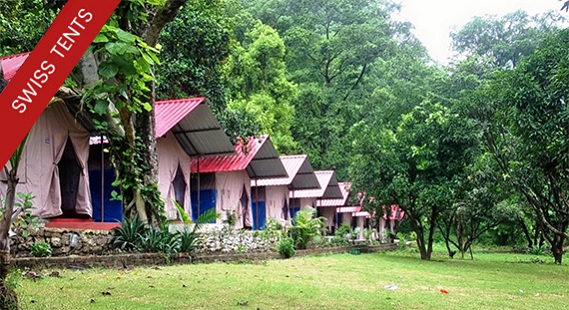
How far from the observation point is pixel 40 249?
9.19 m

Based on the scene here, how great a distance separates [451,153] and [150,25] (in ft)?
36.1

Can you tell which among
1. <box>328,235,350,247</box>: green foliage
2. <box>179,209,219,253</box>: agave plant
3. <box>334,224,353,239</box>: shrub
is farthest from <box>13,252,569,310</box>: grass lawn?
<box>334,224,353,239</box>: shrub

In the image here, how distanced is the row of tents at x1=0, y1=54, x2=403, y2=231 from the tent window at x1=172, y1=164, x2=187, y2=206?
0.03 m

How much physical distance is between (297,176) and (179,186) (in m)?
9.90

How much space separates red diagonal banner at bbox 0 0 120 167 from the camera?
3.41m

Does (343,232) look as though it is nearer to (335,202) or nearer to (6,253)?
(335,202)

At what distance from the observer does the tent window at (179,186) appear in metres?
19.3

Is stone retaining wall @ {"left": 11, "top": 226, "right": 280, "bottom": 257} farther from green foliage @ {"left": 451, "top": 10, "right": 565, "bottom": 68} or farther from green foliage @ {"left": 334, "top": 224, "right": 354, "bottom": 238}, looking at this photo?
green foliage @ {"left": 451, "top": 10, "right": 565, "bottom": 68}

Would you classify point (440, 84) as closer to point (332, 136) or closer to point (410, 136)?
point (332, 136)

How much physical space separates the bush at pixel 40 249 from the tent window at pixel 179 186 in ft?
32.4

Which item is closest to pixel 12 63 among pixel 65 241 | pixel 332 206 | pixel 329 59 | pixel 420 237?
pixel 65 241

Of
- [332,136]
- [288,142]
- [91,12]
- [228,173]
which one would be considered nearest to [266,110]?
[288,142]

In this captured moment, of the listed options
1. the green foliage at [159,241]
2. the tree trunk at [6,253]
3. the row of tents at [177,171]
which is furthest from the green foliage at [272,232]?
the tree trunk at [6,253]

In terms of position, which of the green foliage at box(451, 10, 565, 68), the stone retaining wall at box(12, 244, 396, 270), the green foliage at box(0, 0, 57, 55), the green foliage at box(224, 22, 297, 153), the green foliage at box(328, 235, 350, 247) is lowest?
the green foliage at box(328, 235, 350, 247)
